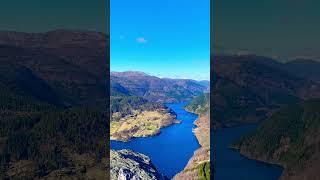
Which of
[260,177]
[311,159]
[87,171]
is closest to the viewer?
[311,159]

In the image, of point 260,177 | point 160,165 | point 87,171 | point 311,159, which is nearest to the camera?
point 311,159

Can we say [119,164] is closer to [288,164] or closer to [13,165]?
[13,165]

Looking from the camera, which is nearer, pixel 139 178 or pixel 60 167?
pixel 139 178

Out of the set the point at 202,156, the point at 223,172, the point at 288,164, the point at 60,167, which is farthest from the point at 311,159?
the point at 60,167

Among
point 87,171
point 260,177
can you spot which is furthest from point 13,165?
point 260,177

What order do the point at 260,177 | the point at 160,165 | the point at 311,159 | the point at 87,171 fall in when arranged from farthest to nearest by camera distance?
the point at 160,165
the point at 87,171
the point at 260,177
the point at 311,159

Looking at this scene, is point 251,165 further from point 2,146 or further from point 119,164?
point 2,146
